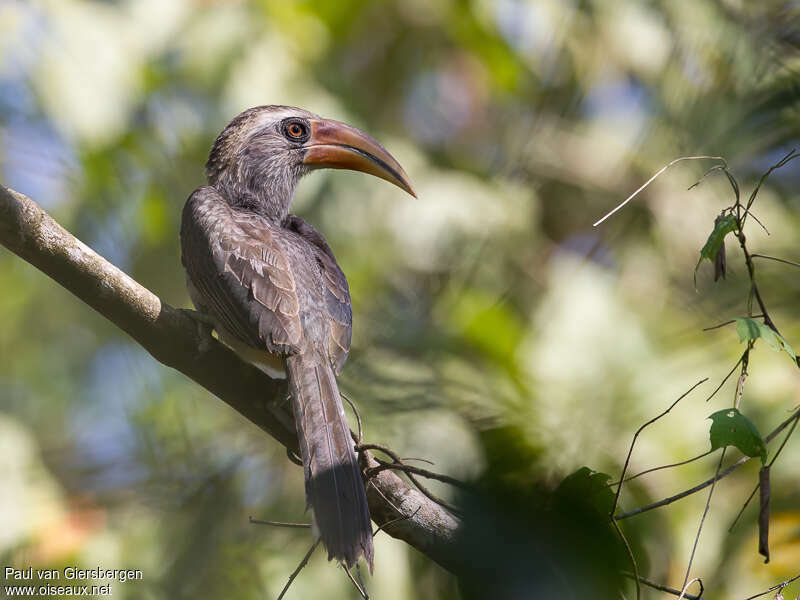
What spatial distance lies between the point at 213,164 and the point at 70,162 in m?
0.64

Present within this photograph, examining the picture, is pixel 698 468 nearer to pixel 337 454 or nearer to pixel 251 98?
pixel 337 454

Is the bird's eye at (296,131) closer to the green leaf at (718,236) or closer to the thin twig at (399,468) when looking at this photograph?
the thin twig at (399,468)

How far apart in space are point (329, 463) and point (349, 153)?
1.82 m

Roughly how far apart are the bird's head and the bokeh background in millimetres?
148

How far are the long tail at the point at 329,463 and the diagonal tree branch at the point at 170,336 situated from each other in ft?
0.41

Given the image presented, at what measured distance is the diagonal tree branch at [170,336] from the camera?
8.45 feet

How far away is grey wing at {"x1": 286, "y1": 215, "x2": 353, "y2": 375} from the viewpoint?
3196 mm

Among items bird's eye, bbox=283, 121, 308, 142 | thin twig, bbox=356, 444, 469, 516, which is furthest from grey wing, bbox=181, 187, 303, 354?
bird's eye, bbox=283, 121, 308, 142

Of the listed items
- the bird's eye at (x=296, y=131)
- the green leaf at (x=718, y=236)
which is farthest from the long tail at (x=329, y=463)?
the bird's eye at (x=296, y=131)

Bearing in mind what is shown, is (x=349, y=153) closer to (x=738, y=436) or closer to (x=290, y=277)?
(x=290, y=277)

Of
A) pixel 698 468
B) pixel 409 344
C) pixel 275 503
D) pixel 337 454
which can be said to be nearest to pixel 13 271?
pixel 275 503

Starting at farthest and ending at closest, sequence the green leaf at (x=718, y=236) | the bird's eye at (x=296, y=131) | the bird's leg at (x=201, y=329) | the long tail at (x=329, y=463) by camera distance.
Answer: the bird's eye at (x=296, y=131) → the bird's leg at (x=201, y=329) → the long tail at (x=329, y=463) → the green leaf at (x=718, y=236)

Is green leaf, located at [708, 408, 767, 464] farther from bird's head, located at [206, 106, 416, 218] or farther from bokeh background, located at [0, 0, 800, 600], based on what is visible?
bird's head, located at [206, 106, 416, 218]

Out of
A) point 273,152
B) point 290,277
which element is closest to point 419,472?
point 290,277
